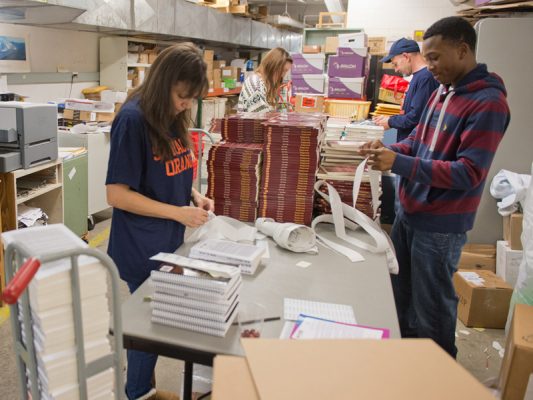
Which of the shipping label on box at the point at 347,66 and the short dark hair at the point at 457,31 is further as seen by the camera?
the shipping label on box at the point at 347,66

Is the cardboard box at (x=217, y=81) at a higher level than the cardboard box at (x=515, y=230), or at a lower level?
higher

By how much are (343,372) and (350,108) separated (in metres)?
3.94

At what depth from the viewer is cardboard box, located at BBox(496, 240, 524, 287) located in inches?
123

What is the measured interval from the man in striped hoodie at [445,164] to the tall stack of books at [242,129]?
0.53 metres

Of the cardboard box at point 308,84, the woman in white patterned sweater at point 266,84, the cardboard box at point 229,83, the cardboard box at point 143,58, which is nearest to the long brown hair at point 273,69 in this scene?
the woman in white patterned sweater at point 266,84

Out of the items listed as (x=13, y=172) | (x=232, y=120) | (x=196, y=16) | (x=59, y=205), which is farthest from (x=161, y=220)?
(x=196, y=16)

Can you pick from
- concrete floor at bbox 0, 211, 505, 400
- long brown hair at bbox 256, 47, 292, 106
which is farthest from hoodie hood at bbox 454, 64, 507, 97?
long brown hair at bbox 256, 47, 292, 106

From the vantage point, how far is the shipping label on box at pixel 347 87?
4727 millimetres

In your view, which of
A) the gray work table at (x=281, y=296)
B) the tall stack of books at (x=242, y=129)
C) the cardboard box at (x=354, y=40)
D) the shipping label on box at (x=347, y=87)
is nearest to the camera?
the gray work table at (x=281, y=296)

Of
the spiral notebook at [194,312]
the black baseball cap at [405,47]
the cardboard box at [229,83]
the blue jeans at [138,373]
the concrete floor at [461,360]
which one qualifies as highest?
the black baseball cap at [405,47]

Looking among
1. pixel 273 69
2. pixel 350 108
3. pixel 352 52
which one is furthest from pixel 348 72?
pixel 273 69

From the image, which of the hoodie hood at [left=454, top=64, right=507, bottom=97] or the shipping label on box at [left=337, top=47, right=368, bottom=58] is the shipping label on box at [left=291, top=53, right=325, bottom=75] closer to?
the shipping label on box at [left=337, top=47, right=368, bottom=58]

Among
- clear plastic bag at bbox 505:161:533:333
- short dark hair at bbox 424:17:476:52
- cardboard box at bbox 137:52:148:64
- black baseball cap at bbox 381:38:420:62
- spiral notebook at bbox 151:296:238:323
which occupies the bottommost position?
clear plastic bag at bbox 505:161:533:333

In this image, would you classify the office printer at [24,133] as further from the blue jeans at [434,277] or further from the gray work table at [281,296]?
the blue jeans at [434,277]
